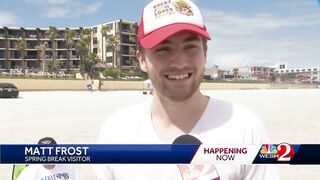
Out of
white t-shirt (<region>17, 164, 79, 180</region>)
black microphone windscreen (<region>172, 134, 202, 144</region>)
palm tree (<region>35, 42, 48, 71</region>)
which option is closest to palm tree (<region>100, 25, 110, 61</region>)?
palm tree (<region>35, 42, 48, 71</region>)

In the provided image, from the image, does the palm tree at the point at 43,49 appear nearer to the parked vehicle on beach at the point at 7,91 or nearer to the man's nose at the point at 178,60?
the parked vehicle on beach at the point at 7,91

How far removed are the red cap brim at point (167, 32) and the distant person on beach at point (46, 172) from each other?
260cm

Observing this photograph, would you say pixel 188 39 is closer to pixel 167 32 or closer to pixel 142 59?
pixel 167 32

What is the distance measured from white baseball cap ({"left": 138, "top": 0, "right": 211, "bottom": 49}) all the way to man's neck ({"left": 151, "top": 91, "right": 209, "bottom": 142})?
0.37 meters

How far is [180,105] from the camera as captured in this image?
7.09ft

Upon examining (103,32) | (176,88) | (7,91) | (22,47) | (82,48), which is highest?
(103,32)

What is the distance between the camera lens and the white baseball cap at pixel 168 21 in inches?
76.3

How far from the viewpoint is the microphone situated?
1882mm

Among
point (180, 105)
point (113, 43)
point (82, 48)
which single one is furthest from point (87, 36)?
point (180, 105)

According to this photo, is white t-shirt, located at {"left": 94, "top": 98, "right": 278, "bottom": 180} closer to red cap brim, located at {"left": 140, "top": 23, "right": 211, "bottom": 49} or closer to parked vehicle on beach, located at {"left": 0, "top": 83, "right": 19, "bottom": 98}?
red cap brim, located at {"left": 140, "top": 23, "right": 211, "bottom": 49}

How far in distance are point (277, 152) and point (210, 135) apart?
0.38 m

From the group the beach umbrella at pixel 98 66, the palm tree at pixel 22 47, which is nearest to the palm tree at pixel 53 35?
the palm tree at pixel 22 47

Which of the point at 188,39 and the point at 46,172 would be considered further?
the point at 46,172

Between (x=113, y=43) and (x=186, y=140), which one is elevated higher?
(x=113, y=43)
